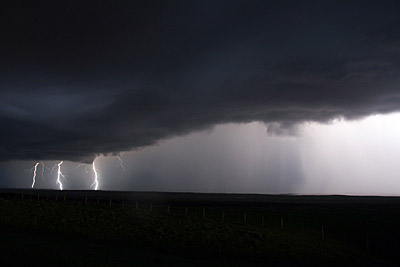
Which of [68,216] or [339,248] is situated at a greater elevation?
[68,216]

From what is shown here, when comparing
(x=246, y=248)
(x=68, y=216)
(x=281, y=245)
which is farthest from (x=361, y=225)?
(x=68, y=216)

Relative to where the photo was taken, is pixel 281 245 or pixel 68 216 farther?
pixel 68 216

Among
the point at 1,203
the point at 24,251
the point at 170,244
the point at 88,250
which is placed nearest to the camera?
the point at 24,251

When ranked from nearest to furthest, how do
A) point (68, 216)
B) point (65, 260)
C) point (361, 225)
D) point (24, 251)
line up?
point (65, 260)
point (24, 251)
point (68, 216)
point (361, 225)

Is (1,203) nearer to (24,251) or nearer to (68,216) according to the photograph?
(68,216)

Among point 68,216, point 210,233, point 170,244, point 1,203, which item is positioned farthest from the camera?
point 1,203

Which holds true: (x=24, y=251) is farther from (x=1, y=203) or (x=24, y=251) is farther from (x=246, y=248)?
(x=1, y=203)

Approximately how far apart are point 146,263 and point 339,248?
30.0m

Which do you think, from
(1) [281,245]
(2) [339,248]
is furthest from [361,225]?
(1) [281,245]

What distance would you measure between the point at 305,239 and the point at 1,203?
5223 centimetres

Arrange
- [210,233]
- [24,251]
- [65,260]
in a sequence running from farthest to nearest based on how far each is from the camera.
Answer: [210,233] → [24,251] → [65,260]

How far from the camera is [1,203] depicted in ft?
178

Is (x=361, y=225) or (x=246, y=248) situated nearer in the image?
(x=246, y=248)

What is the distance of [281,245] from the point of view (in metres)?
40.3
